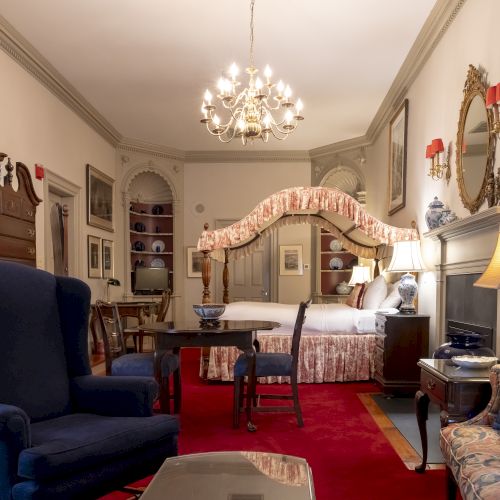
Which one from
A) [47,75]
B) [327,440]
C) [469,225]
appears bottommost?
[327,440]

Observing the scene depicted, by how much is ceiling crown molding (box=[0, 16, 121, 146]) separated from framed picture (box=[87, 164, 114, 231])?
72cm

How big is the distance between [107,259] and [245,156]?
10.9 ft

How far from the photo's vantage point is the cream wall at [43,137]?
5180 millimetres

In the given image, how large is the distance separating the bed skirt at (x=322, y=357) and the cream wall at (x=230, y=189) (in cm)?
442

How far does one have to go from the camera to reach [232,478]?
1870 mm

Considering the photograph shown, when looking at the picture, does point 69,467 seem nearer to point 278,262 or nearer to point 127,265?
point 127,265

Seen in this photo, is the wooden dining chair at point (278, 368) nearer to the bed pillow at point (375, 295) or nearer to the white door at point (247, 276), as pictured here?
the bed pillow at point (375, 295)

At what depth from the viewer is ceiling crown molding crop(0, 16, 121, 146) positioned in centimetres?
507

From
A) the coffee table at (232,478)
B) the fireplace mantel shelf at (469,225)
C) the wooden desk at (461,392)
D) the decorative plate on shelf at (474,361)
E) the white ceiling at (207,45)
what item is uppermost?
the white ceiling at (207,45)

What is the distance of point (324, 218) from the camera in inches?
277

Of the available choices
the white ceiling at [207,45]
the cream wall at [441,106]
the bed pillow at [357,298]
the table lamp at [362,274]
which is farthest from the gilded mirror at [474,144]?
the table lamp at [362,274]

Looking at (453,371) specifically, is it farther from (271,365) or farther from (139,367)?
(139,367)

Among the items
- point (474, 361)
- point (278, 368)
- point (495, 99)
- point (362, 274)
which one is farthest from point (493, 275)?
point (362, 274)

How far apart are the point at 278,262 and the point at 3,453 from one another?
26.7 ft
